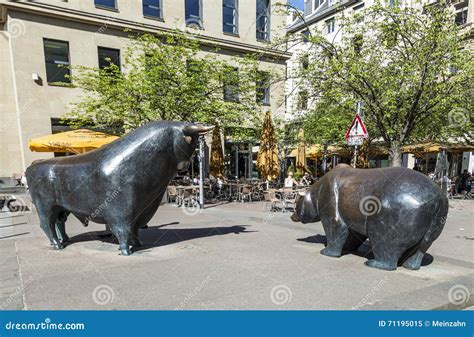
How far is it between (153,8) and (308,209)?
19741 mm

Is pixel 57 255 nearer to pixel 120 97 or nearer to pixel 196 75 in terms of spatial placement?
pixel 120 97

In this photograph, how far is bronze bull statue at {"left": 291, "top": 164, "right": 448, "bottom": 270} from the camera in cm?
443

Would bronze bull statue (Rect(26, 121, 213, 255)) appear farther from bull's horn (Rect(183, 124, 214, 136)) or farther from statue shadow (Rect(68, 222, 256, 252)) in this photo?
statue shadow (Rect(68, 222, 256, 252))

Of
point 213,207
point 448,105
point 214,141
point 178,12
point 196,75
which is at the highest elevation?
point 178,12

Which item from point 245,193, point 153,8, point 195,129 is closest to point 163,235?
point 195,129

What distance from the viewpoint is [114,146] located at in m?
5.38

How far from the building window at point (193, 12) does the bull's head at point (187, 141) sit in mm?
18699

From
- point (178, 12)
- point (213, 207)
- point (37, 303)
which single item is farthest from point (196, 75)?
point (178, 12)

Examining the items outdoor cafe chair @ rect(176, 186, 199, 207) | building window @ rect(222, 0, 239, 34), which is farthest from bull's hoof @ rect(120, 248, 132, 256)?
building window @ rect(222, 0, 239, 34)

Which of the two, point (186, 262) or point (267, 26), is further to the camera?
point (267, 26)

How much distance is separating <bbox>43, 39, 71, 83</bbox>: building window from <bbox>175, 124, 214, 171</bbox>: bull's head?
50.6 feet

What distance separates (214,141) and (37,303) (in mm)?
11276

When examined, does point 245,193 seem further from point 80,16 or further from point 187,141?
point 80,16

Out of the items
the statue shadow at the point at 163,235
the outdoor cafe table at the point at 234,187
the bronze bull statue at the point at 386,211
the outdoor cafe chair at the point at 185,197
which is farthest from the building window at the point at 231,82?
the bronze bull statue at the point at 386,211
